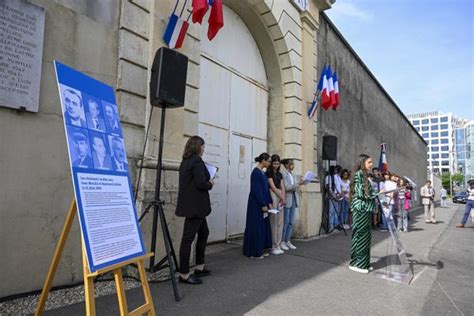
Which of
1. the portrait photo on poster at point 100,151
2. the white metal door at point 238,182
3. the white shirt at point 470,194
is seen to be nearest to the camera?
the portrait photo on poster at point 100,151

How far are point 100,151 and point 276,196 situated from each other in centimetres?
395

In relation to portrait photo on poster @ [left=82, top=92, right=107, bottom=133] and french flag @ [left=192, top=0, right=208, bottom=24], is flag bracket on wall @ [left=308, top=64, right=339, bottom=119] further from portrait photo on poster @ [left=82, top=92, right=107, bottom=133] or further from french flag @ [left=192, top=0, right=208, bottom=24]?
portrait photo on poster @ [left=82, top=92, right=107, bottom=133]

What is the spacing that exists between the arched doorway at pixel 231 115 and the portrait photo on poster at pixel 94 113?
361 cm

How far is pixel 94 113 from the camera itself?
2820 mm

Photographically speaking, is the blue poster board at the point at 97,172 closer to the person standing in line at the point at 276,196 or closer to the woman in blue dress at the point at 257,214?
the woman in blue dress at the point at 257,214

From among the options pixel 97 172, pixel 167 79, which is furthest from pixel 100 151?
pixel 167 79

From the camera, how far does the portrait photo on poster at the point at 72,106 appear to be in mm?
2497

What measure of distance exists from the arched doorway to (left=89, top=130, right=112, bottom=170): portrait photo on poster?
3.71 meters

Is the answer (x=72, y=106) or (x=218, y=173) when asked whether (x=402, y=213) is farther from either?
(x=72, y=106)

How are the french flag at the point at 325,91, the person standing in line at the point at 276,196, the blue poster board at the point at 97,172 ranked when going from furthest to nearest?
the french flag at the point at 325,91
the person standing in line at the point at 276,196
the blue poster board at the point at 97,172

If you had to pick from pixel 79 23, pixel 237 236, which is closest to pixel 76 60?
pixel 79 23

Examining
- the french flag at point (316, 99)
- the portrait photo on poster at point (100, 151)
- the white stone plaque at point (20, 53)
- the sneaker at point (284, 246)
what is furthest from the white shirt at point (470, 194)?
the white stone plaque at point (20, 53)

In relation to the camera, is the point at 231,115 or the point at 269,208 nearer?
the point at 269,208

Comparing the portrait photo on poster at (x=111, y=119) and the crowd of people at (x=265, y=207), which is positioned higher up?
the portrait photo on poster at (x=111, y=119)
